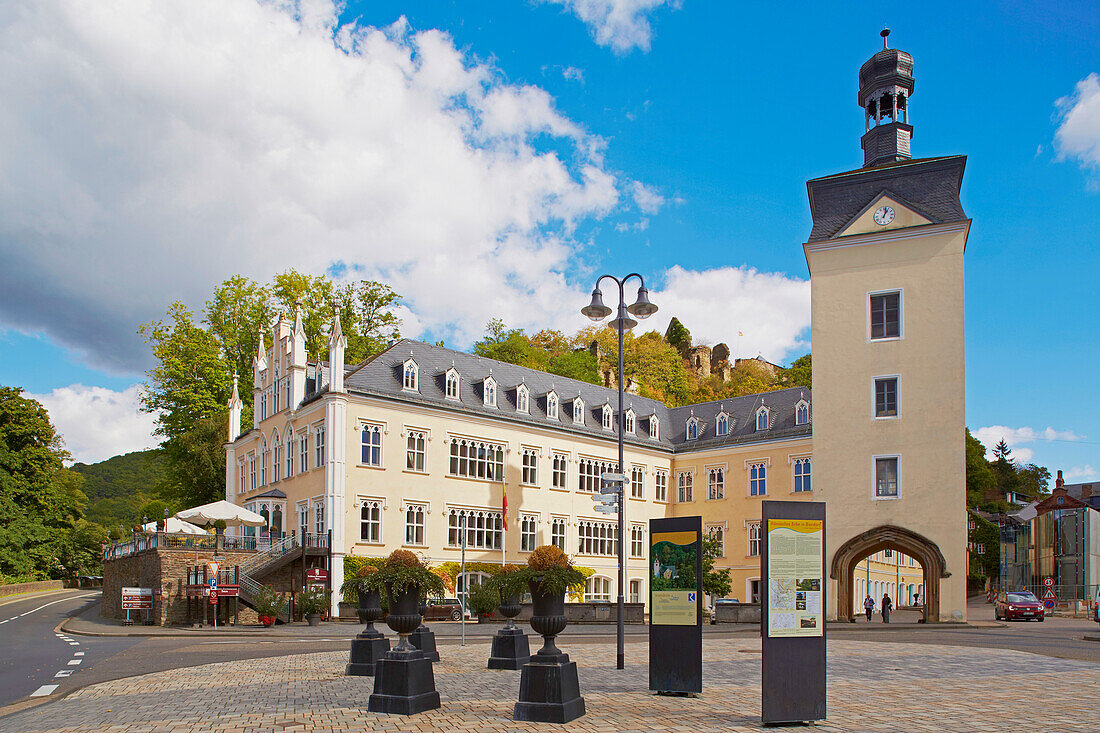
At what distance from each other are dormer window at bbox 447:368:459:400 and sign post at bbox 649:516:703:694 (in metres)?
34.1

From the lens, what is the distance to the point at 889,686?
1380cm

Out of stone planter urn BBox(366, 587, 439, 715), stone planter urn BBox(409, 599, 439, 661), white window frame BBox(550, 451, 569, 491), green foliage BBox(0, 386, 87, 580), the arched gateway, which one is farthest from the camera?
green foliage BBox(0, 386, 87, 580)

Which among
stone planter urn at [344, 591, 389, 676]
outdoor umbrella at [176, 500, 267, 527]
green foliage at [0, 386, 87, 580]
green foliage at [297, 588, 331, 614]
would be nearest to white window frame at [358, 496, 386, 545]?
outdoor umbrella at [176, 500, 267, 527]

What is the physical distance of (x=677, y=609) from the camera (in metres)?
12.2

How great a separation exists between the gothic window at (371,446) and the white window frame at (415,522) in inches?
103

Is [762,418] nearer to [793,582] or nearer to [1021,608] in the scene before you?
[1021,608]

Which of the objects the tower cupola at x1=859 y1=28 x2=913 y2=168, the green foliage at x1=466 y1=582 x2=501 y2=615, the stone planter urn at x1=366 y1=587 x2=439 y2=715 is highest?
the tower cupola at x1=859 y1=28 x2=913 y2=168

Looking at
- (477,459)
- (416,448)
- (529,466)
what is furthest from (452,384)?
(529,466)

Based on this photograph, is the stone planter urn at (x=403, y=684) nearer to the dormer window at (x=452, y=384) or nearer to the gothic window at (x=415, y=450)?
the gothic window at (x=415, y=450)

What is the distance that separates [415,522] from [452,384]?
7.55 metres

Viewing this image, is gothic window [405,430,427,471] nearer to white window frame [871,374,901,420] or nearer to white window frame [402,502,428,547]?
white window frame [402,502,428,547]

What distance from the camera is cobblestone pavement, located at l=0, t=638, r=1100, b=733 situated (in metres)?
10.1

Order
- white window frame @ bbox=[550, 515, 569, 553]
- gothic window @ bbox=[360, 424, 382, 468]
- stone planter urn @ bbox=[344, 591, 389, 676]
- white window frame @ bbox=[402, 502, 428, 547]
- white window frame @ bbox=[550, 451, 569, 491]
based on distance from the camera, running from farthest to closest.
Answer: white window frame @ bbox=[550, 451, 569, 491], white window frame @ bbox=[550, 515, 569, 553], white window frame @ bbox=[402, 502, 428, 547], gothic window @ bbox=[360, 424, 382, 468], stone planter urn @ bbox=[344, 591, 389, 676]

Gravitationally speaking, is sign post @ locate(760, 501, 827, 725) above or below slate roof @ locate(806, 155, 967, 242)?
below
